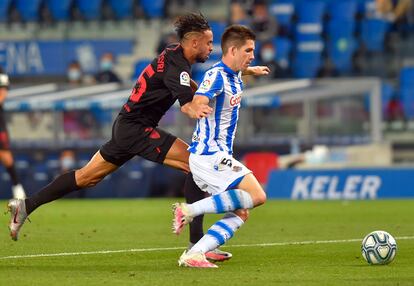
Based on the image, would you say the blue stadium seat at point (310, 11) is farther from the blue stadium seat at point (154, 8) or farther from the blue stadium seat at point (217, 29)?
the blue stadium seat at point (154, 8)

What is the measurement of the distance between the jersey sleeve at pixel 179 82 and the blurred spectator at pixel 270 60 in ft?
51.6

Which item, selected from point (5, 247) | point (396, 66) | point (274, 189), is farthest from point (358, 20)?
point (5, 247)

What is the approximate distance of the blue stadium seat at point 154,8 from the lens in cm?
2902

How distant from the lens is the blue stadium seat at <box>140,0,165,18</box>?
95.2 ft

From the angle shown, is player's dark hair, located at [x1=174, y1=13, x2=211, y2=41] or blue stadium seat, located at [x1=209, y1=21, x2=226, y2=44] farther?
blue stadium seat, located at [x1=209, y1=21, x2=226, y2=44]

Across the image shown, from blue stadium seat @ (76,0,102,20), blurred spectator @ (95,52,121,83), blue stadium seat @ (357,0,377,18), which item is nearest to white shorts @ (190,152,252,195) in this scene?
blurred spectator @ (95,52,121,83)

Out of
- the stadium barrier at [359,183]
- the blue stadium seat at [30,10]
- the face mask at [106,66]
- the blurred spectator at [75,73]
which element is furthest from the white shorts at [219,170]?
the blue stadium seat at [30,10]

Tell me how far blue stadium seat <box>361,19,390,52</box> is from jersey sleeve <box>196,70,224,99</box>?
1828 centimetres

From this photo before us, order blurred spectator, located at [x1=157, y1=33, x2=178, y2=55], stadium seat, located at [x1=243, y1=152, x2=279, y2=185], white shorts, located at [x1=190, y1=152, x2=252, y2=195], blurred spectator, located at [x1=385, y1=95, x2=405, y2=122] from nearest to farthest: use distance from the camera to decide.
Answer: white shorts, located at [x1=190, y1=152, x2=252, y2=195]
stadium seat, located at [x1=243, y1=152, x2=279, y2=185]
blurred spectator, located at [x1=385, y1=95, x2=405, y2=122]
blurred spectator, located at [x1=157, y1=33, x2=178, y2=55]

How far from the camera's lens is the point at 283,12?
91.5 ft

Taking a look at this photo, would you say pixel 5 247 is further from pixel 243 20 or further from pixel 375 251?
pixel 243 20

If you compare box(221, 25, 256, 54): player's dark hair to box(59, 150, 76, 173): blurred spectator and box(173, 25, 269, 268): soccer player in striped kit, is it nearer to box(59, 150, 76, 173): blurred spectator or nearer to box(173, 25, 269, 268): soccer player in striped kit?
box(173, 25, 269, 268): soccer player in striped kit

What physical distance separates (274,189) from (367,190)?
63.7 inches

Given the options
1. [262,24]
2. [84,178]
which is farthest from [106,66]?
[84,178]
